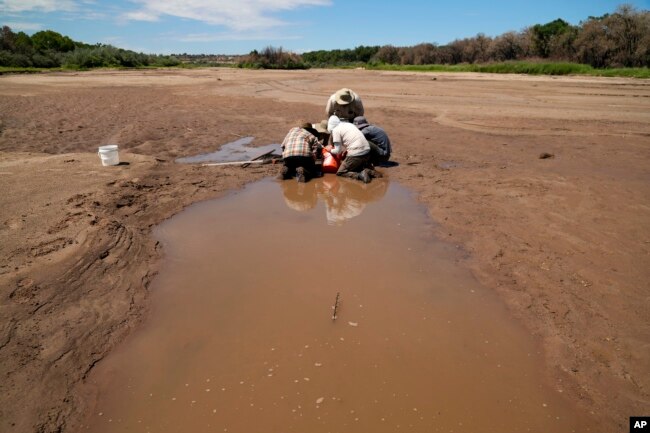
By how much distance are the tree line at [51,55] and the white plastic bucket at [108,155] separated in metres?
41.6

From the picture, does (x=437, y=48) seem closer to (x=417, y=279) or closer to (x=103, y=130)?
(x=103, y=130)

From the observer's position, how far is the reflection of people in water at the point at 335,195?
20.0ft

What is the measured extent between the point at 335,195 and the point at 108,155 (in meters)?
4.14

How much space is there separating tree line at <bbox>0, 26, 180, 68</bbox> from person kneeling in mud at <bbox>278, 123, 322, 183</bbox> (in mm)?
43549

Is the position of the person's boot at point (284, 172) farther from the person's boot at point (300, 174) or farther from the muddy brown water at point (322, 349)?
the muddy brown water at point (322, 349)

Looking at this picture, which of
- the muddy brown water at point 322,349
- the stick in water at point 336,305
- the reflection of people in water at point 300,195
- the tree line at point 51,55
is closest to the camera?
the muddy brown water at point 322,349

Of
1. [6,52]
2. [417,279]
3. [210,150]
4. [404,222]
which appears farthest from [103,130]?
[6,52]

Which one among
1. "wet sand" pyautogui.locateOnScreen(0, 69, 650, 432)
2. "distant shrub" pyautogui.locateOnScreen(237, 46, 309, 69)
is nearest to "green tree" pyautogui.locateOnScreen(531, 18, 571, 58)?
"distant shrub" pyautogui.locateOnScreen(237, 46, 309, 69)

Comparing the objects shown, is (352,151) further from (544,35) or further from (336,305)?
(544,35)

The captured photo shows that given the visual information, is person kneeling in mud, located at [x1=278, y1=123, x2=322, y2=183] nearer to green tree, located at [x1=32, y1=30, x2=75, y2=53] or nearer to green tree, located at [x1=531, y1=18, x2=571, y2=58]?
green tree, located at [x1=531, y1=18, x2=571, y2=58]

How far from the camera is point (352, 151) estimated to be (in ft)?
24.2

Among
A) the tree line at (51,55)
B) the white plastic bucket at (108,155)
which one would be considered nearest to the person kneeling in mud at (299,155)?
the white plastic bucket at (108,155)

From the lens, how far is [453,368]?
303cm

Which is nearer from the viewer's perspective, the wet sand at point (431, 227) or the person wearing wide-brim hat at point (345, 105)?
the wet sand at point (431, 227)
